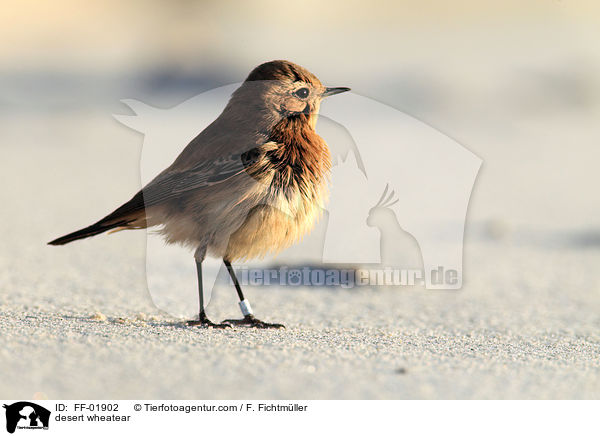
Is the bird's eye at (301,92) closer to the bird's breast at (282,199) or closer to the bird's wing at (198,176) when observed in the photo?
the bird's breast at (282,199)

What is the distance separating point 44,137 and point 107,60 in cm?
883

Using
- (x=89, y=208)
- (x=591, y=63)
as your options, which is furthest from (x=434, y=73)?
(x=89, y=208)

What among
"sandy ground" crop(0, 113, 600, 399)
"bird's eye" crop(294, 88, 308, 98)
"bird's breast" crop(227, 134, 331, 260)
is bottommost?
"sandy ground" crop(0, 113, 600, 399)

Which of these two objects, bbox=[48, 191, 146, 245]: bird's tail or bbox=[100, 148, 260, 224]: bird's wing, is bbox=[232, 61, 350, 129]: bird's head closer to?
bbox=[100, 148, 260, 224]: bird's wing

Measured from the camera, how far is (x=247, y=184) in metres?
4.10

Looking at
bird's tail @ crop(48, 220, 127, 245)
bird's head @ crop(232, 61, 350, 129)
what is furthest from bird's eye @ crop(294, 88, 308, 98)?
bird's tail @ crop(48, 220, 127, 245)

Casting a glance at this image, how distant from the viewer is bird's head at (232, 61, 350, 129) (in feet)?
14.8

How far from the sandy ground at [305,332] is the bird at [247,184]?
54cm

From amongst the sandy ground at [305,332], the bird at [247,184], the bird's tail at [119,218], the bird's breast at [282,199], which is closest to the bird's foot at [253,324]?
the bird at [247,184]
